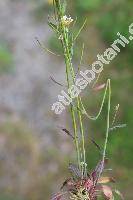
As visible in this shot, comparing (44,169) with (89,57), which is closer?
(44,169)

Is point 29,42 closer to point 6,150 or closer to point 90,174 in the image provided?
point 6,150

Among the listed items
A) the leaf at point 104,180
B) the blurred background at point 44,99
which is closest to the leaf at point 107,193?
the leaf at point 104,180

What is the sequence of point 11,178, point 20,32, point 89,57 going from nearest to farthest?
point 11,178 → point 89,57 → point 20,32

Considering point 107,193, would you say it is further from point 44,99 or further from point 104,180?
point 44,99

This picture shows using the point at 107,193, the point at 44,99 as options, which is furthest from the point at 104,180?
the point at 44,99

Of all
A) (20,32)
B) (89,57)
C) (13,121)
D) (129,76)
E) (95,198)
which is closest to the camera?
(95,198)

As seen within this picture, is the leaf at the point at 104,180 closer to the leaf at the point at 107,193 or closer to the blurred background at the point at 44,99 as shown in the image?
the leaf at the point at 107,193

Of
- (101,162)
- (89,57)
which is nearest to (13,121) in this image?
(89,57)

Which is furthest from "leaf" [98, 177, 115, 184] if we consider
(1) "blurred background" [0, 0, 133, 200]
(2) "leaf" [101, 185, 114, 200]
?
(1) "blurred background" [0, 0, 133, 200]

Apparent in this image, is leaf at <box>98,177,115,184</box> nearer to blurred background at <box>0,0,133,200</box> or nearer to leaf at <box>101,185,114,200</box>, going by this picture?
leaf at <box>101,185,114,200</box>

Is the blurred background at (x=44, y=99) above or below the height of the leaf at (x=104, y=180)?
above
